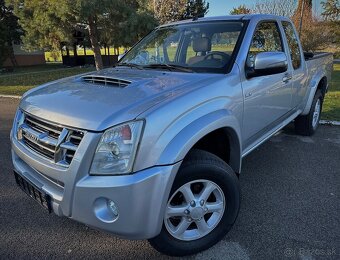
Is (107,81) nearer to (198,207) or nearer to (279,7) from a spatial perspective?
(198,207)

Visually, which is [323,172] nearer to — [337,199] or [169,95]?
[337,199]

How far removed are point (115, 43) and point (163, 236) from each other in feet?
42.7

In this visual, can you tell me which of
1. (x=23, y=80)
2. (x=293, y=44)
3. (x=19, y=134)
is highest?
(x=293, y=44)

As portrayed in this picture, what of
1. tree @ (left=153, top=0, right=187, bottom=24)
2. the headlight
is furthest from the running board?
tree @ (left=153, top=0, right=187, bottom=24)

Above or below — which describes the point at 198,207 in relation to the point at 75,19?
below

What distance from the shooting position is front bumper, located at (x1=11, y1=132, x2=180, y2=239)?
1999 millimetres

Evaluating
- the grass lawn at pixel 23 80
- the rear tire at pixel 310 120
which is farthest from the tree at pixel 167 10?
the rear tire at pixel 310 120

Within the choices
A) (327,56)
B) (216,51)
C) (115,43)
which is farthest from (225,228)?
(115,43)

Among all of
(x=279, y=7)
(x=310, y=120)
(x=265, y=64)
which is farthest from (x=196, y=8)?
(x=265, y=64)

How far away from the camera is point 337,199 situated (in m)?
3.37

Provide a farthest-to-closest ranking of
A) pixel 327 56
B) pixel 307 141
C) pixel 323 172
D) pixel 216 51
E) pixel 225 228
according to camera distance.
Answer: pixel 327 56
pixel 307 141
pixel 323 172
pixel 216 51
pixel 225 228

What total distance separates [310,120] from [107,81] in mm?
3844

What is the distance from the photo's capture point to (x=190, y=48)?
360 centimetres

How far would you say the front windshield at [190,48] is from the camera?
318 cm
